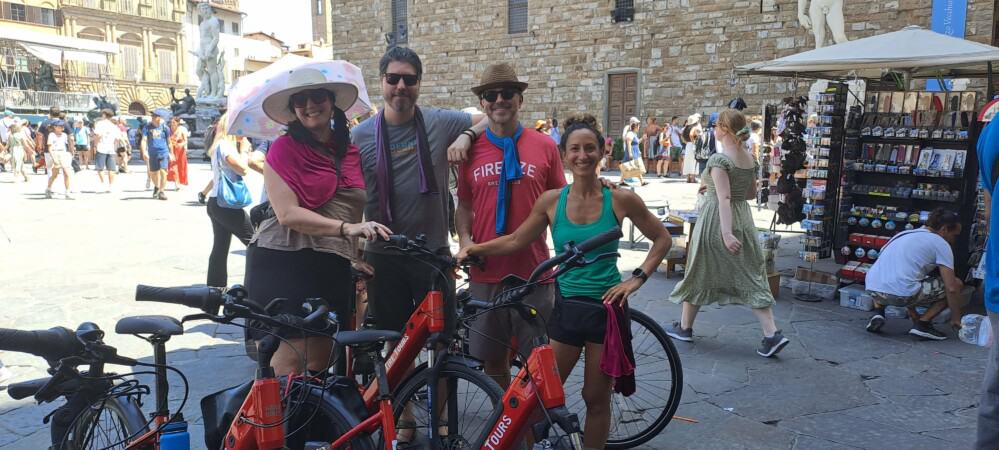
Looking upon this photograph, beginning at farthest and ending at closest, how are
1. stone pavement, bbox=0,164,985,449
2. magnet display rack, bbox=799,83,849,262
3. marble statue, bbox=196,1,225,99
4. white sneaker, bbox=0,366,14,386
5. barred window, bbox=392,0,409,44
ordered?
barred window, bbox=392,0,409,44 < marble statue, bbox=196,1,225,99 < magnet display rack, bbox=799,83,849,262 < white sneaker, bbox=0,366,14,386 < stone pavement, bbox=0,164,985,449

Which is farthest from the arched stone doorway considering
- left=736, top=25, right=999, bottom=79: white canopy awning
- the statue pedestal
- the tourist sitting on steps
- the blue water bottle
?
the blue water bottle

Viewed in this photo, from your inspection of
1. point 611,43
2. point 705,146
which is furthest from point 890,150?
point 611,43

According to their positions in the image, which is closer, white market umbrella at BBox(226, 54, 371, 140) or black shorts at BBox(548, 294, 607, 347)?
black shorts at BBox(548, 294, 607, 347)

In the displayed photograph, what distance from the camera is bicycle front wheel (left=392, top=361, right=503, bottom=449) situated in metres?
2.54

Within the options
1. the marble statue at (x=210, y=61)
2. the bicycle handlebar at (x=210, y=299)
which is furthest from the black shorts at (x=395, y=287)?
the marble statue at (x=210, y=61)

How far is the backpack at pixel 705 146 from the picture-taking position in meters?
16.2

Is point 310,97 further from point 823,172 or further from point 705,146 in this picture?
point 705,146

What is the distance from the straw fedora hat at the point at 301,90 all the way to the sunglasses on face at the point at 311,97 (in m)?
0.02

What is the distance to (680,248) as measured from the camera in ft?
24.6

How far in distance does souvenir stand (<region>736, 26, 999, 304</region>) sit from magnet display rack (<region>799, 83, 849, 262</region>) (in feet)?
0.04

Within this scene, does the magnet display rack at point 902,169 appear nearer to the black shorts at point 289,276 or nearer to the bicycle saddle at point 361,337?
the black shorts at point 289,276

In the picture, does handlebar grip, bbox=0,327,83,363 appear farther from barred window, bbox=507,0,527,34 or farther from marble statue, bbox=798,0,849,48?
barred window, bbox=507,0,527,34

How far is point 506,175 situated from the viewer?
322 cm

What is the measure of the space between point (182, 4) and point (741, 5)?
4737 centimetres
